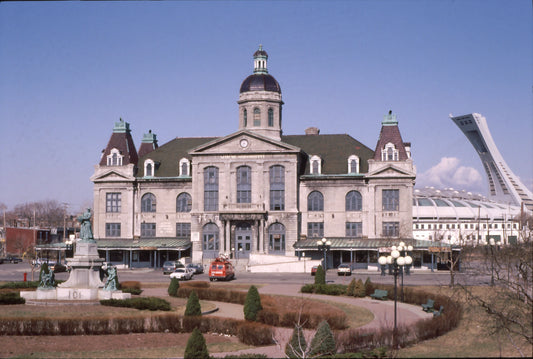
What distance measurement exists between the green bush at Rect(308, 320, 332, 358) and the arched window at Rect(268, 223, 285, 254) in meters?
62.5

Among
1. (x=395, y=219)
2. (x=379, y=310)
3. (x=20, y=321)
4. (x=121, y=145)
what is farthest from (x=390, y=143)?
(x=20, y=321)

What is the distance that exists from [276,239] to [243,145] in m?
13.1

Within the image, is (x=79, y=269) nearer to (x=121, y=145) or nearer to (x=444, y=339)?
(x=444, y=339)

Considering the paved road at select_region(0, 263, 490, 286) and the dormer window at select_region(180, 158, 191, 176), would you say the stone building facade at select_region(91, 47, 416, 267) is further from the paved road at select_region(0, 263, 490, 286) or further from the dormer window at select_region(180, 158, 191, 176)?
the paved road at select_region(0, 263, 490, 286)

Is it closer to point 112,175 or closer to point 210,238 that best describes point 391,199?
point 210,238

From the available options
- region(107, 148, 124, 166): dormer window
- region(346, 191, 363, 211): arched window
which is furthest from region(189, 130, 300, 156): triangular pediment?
region(107, 148, 124, 166): dormer window

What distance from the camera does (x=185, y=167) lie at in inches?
3644

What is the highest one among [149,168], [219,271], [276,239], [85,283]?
[149,168]

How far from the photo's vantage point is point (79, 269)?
45.1m

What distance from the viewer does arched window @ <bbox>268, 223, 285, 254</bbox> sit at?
3410 inches

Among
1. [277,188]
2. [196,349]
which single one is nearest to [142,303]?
[196,349]

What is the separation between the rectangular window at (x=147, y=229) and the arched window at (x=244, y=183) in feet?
44.7

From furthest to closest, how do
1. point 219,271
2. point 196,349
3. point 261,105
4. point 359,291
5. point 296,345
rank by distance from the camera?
point 261,105
point 219,271
point 359,291
point 296,345
point 196,349

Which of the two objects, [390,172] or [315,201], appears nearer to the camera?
[390,172]
